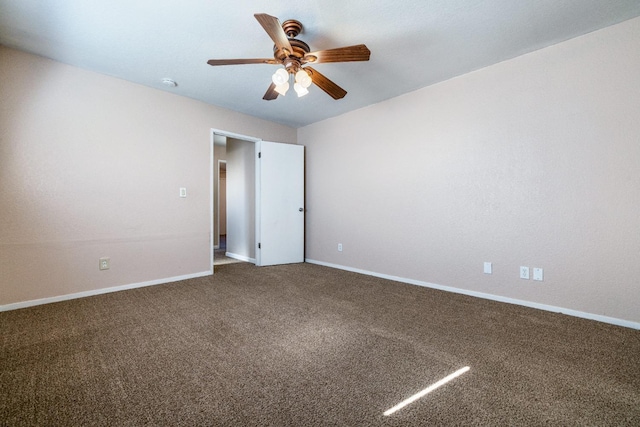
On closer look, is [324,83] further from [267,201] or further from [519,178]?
[267,201]

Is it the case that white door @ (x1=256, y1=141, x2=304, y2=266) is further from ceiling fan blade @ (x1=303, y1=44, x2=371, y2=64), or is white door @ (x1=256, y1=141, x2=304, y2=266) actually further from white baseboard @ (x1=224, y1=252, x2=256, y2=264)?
ceiling fan blade @ (x1=303, y1=44, x2=371, y2=64)

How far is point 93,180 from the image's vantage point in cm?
297

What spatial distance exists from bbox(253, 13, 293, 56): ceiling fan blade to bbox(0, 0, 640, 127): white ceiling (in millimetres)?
295

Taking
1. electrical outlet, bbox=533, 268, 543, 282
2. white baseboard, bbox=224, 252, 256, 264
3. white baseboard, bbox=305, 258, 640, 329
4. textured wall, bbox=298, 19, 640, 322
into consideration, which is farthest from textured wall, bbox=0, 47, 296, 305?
electrical outlet, bbox=533, 268, 543, 282

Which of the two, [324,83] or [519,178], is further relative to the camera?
[519,178]

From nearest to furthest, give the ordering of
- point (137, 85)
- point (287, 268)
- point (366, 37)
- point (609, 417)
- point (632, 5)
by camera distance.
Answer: point (609, 417), point (632, 5), point (366, 37), point (137, 85), point (287, 268)

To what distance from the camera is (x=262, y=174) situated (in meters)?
4.45

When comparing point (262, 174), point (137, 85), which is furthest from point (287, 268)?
point (137, 85)

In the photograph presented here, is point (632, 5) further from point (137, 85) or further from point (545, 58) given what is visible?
point (137, 85)

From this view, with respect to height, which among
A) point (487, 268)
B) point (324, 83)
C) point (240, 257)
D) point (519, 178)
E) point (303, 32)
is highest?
point (303, 32)

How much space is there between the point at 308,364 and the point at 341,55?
207 centimetres

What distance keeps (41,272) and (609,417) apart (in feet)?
13.9

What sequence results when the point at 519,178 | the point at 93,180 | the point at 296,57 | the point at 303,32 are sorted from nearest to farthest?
the point at 296,57 → the point at 303,32 → the point at 519,178 → the point at 93,180

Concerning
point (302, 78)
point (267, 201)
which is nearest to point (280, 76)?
point (302, 78)
